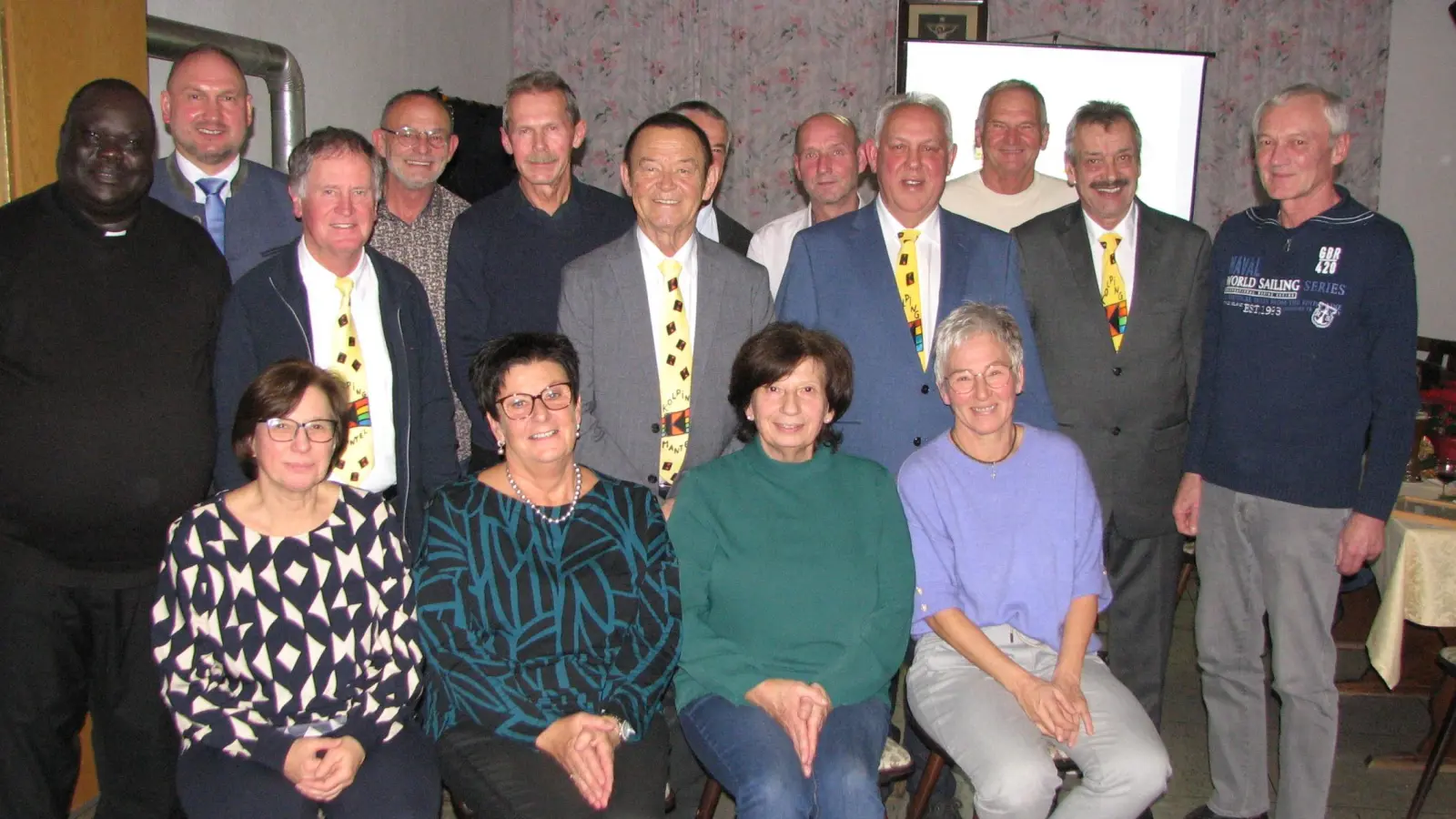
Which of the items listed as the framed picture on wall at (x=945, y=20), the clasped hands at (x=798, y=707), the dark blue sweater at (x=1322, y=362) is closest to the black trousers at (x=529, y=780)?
the clasped hands at (x=798, y=707)

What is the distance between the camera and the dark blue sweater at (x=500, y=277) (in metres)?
3.09

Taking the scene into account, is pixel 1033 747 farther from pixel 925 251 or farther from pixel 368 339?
pixel 368 339

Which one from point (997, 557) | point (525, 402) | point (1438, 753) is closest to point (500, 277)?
point (525, 402)

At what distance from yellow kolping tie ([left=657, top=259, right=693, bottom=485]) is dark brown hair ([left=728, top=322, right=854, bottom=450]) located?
0.79ft

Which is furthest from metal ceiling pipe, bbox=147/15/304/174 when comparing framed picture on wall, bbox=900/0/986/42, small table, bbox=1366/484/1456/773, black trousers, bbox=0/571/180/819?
small table, bbox=1366/484/1456/773

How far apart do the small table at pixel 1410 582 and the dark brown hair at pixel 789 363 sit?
1803mm

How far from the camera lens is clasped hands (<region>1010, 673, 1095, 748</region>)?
2.34 meters

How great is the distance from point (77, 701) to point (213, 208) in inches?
50.1

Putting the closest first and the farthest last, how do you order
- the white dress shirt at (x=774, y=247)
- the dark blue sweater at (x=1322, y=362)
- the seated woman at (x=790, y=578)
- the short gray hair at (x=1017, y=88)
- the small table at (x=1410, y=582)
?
1. the seated woman at (x=790, y=578)
2. the dark blue sweater at (x=1322, y=362)
3. the small table at (x=1410, y=582)
4. the short gray hair at (x=1017, y=88)
5. the white dress shirt at (x=774, y=247)

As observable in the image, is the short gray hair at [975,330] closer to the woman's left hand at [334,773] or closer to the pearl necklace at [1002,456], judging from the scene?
the pearl necklace at [1002,456]

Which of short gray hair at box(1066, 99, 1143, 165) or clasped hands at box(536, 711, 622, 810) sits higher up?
short gray hair at box(1066, 99, 1143, 165)

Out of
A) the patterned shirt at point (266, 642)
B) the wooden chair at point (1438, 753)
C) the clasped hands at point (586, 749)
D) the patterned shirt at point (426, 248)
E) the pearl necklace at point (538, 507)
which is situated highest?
the patterned shirt at point (426, 248)

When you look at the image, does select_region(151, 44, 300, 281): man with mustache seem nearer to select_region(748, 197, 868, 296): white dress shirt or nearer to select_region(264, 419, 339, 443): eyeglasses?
select_region(264, 419, 339, 443): eyeglasses

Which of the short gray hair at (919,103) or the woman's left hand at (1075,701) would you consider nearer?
the woman's left hand at (1075,701)
